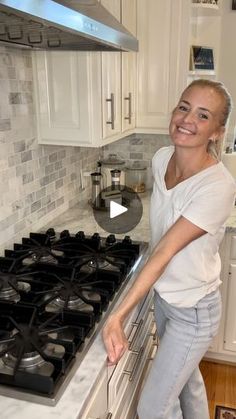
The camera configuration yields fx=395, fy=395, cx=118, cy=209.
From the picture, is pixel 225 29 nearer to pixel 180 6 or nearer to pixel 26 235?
pixel 180 6

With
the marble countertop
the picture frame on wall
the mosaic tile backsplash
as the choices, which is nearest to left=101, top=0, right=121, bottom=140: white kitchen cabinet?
the mosaic tile backsplash

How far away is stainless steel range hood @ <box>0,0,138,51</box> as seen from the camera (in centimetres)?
80

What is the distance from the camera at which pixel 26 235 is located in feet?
5.80

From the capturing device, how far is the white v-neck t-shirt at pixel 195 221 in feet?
4.03

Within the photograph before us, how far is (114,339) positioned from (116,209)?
1.20m

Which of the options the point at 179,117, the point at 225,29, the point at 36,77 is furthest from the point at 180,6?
the point at 179,117

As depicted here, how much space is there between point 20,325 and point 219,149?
0.88 meters

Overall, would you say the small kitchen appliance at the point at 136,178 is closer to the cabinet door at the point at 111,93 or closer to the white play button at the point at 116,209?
the white play button at the point at 116,209

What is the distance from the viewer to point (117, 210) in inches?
87.2

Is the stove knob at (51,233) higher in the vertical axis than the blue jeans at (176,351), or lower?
higher

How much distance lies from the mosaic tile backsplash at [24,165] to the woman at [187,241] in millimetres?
598

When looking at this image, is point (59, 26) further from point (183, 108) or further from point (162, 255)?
point (162, 255)

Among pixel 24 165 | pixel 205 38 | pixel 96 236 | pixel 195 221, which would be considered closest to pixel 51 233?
pixel 96 236

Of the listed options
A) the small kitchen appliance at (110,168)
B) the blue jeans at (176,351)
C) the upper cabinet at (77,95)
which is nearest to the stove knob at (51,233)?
the upper cabinet at (77,95)
